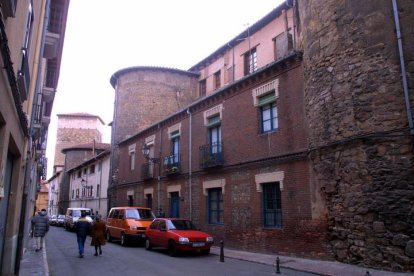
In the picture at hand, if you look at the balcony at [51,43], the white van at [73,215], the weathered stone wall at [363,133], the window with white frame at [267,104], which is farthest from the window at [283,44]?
the white van at [73,215]

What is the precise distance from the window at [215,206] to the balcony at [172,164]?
3.31 m

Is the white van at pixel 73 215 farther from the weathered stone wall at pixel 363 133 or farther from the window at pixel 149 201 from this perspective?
the weathered stone wall at pixel 363 133

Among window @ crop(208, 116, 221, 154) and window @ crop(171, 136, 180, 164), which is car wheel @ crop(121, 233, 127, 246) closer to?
window @ crop(171, 136, 180, 164)

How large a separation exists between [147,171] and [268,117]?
1233cm

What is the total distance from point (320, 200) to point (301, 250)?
188 centimetres

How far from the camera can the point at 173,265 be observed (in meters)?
12.6

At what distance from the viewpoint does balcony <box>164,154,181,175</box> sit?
2266 cm

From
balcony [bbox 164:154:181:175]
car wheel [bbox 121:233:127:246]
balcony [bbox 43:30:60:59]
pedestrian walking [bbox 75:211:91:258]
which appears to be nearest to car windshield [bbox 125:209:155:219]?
car wheel [bbox 121:233:127:246]

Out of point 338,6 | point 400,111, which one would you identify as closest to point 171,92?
point 338,6

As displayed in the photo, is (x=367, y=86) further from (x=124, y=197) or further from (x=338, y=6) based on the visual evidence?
(x=124, y=197)

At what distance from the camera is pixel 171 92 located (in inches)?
1326

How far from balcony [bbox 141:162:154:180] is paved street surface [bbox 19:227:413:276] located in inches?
417

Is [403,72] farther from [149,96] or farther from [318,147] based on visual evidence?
[149,96]

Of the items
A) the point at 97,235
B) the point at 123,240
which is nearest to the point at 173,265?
the point at 97,235
